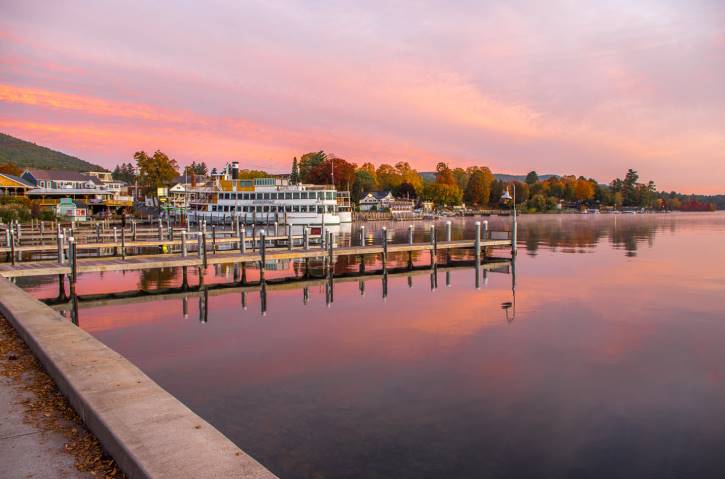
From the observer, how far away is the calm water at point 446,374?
10078mm

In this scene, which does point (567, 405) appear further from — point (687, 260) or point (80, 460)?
point (687, 260)

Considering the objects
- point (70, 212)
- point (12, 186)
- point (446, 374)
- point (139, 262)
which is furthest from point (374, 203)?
point (446, 374)

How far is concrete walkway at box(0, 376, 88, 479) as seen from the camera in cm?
592

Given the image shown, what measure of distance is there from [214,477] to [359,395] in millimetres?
7881

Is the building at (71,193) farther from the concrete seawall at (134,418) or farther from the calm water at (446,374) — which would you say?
the concrete seawall at (134,418)

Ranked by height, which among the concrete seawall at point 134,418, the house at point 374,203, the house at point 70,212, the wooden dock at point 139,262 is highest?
the house at point 374,203

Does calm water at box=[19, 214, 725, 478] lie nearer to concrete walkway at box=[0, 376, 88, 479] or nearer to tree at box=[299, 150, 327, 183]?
concrete walkway at box=[0, 376, 88, 479]

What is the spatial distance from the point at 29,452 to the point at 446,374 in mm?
10380

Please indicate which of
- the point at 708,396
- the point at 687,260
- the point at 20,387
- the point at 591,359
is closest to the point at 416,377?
the point at 591,359

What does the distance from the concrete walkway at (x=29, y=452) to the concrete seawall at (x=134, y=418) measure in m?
0.43

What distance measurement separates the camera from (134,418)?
6.71 m

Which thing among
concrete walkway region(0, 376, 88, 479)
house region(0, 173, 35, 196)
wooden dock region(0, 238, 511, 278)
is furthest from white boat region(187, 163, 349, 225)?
concrete walkway region(0, 376, 88, 479)

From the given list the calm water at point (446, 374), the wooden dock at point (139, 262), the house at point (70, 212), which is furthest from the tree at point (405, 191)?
the calm water at point (446, 374)

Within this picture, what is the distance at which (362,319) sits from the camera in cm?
2219
